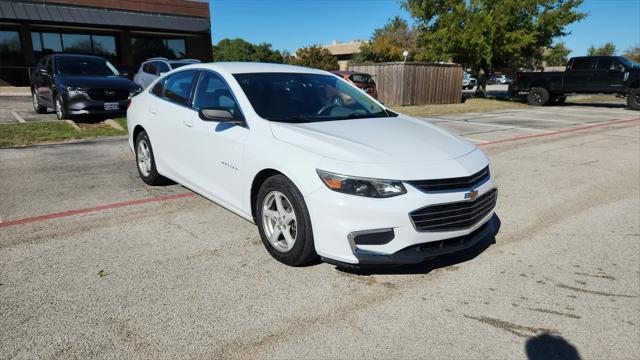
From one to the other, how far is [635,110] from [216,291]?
2183 cm

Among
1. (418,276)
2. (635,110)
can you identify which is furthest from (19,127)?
(635,110)

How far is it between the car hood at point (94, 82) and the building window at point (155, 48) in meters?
18.9

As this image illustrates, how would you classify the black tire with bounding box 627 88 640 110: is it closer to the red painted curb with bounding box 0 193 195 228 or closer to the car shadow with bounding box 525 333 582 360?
the red painted curb with bounding box 0 193 195 228

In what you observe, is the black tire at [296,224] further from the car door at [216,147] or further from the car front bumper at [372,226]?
the car door at [216,147]

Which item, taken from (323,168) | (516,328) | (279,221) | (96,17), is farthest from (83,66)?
(96,17)

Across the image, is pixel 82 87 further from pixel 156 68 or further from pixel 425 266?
pixel 425 266

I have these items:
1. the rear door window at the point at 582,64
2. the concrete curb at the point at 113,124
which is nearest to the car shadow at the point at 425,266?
the concrete curb at the point at 113,124

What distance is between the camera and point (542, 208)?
514 cm

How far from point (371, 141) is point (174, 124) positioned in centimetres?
239

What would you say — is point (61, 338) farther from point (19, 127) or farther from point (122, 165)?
point (19, 127)

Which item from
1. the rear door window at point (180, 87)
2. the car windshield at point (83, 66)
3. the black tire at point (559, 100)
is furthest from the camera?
the black tire at point (559, 100)

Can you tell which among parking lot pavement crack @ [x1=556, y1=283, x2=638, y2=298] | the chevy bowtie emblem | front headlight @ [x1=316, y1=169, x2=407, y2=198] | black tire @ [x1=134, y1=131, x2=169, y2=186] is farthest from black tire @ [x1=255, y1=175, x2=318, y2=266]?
black tire @ [x1=134, y1=131, x2=169, y2=186]

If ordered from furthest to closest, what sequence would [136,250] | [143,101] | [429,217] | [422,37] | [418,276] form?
[422,37], [143,101], [136,250], [418,276], [429,217]

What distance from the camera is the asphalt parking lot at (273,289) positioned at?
2.56m
